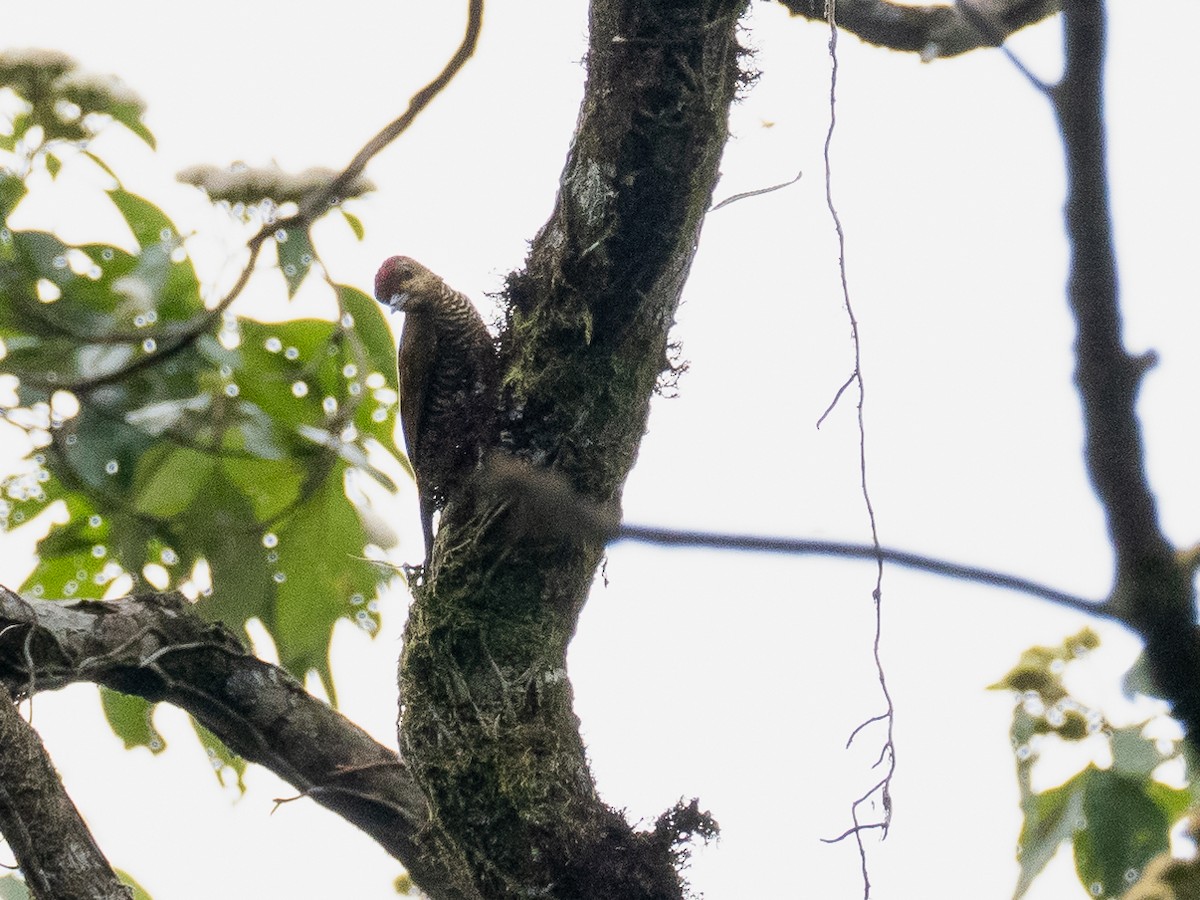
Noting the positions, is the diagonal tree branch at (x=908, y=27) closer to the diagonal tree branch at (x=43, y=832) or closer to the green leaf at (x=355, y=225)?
the green leaf at (x=355, y=225)

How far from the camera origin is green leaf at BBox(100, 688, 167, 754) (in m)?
2.96

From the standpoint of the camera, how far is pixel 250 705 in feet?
8.37

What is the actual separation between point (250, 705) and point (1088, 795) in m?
1.60

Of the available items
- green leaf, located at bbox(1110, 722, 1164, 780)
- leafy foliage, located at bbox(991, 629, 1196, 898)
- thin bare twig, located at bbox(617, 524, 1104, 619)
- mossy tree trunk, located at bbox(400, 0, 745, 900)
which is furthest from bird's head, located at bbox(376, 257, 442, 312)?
thin bare twig, located at bbox(617, 524, 1104, 619)

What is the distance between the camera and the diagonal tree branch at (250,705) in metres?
2.50

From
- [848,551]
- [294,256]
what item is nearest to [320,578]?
[294,256]

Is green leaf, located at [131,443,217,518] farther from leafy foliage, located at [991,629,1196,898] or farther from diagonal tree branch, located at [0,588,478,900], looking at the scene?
leafy foliage, located at [991,629,1196,898]

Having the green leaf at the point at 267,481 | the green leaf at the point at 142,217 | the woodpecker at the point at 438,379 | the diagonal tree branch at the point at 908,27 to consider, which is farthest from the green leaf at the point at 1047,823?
the green leaf at the point at 142,217

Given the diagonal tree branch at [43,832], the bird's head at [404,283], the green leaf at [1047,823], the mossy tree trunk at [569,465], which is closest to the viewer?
the green leaf at [1047,823]

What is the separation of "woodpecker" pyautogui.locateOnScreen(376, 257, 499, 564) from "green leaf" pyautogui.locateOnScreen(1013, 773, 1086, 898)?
3.53ft

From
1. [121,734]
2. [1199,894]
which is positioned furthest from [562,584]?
[1199,894]

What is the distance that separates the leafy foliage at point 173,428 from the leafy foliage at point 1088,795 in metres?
1.57

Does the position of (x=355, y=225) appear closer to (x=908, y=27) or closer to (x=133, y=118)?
(x=133, y=118)

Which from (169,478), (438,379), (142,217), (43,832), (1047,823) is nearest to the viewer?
(1047,823)
